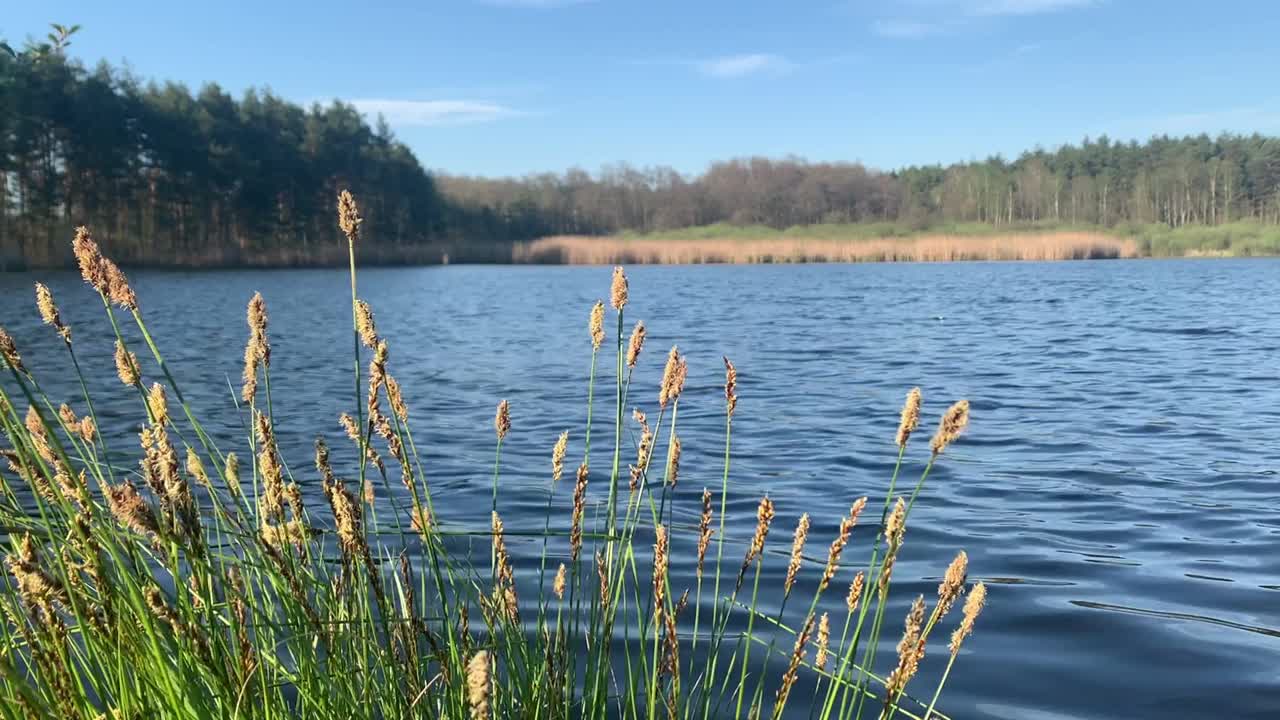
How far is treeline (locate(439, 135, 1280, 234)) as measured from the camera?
7906 cm

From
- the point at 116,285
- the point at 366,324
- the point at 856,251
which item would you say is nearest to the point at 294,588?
the point at 366,324

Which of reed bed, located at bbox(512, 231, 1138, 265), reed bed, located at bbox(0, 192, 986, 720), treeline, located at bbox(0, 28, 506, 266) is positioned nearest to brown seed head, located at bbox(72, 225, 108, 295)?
reed bed, located at bbox(0, 192, 986, 720)

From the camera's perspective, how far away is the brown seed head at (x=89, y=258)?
1.36m

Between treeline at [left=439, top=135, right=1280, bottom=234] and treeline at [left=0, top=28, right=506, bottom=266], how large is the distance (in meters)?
18.9

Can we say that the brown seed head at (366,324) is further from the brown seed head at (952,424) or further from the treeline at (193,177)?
the treeline at (193,177)

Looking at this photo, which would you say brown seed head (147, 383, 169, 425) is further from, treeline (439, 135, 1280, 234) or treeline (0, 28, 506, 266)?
treeline (439, 135, 1280, 234)

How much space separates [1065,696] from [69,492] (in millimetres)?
2816

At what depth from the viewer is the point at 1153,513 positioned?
5129 millimetres

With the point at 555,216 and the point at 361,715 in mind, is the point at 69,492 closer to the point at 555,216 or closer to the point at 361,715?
the point at 361,715

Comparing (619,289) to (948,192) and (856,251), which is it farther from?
(948,192)

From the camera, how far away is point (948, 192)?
8650 cm

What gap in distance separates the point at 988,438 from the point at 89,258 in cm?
668

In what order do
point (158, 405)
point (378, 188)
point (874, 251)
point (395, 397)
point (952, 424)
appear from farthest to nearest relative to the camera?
point (378, 188) → point (874, 251) → point (395, 397) → point (158, 405) → point (952, 424)

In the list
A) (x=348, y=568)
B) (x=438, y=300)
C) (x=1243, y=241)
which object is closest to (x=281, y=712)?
(x=348, y=568)
